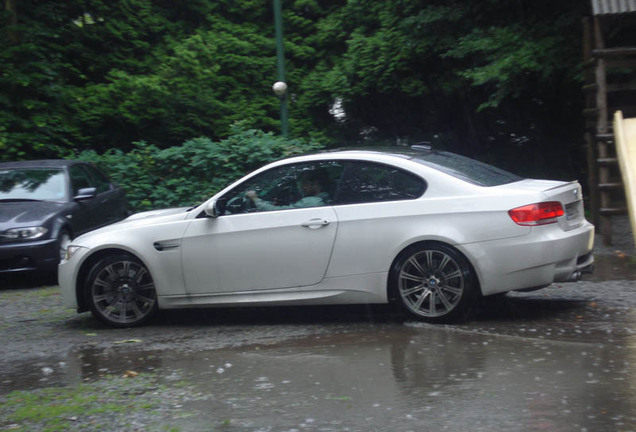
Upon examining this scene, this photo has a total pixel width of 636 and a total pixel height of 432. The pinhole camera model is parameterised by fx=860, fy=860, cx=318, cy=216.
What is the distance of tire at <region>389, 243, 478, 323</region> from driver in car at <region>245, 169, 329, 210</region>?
36.6 inches

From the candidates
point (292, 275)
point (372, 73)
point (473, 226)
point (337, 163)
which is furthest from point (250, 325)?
point (372, 73)

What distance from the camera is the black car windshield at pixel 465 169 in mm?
7562

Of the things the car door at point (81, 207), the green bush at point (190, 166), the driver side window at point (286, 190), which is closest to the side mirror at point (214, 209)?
the driver side window at point (286, 190)

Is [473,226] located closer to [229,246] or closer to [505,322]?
[505,322]

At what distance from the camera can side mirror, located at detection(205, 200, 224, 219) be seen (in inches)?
308

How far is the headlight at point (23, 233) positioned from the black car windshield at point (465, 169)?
535 cm

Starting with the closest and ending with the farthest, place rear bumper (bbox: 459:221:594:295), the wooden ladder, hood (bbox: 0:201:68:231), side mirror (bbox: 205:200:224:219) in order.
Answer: rear bumper (bbox: 459:221:594:295) → side mirror (bbox: 205:200:224:219) → hood (bbox: 0:201:68:231) → the wooden ladder

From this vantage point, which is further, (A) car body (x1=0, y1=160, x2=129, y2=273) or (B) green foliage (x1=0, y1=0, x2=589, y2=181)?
(B) green foliage (x1=0, y1=0, x2=589, y2=181)

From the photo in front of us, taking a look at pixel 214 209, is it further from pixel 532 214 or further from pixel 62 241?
pixel 62 241

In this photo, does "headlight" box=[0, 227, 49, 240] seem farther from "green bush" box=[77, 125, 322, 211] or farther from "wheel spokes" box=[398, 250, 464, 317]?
"wheel spokes" box=[398, 250, 464, 317]

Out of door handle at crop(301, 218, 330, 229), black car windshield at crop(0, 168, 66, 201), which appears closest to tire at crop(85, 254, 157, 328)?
door handle at crop(301, 218, 330, 229)

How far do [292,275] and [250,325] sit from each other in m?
0.68

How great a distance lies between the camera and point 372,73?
18.6m

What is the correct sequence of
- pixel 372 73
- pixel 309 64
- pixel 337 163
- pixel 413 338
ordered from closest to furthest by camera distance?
pixel 413 338, pixel 337 163, pixel 372 73, pixel 309 64
